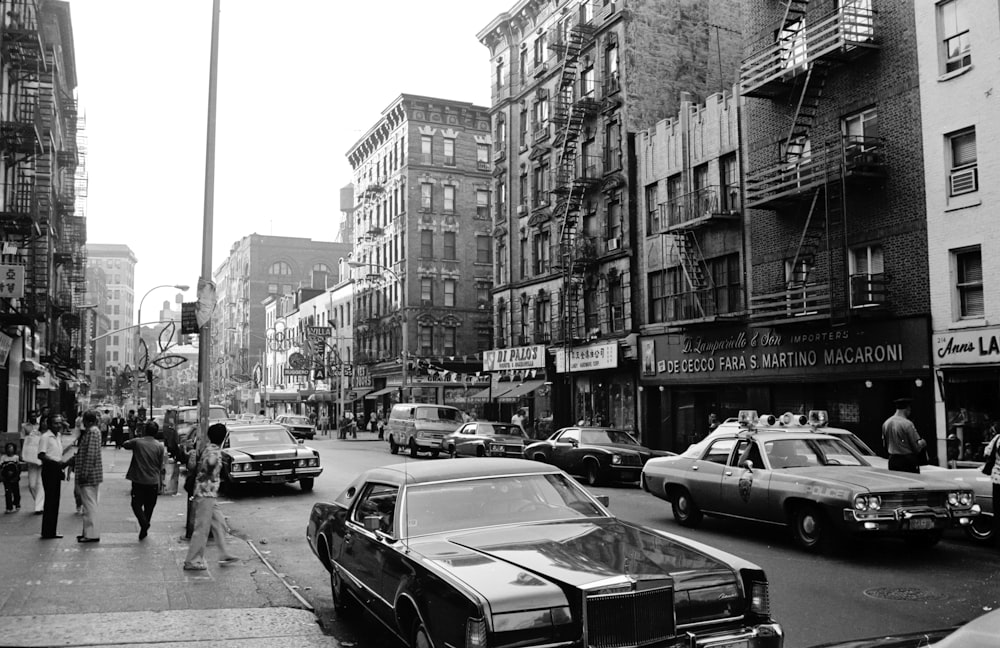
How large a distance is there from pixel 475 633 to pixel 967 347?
20.0 metres

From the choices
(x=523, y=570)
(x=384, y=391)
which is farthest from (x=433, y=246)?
(x=523, y=570)

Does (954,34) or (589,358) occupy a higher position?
(954,34)

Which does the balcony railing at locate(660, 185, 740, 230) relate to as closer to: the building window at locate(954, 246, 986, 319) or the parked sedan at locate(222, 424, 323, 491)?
the building window at locate(954, 246, 986, 319)

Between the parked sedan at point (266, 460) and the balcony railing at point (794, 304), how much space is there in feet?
46.8

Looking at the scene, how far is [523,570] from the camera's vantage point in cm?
541

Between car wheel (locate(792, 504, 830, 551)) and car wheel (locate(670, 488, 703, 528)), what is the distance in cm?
219

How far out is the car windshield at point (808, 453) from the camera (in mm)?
11883

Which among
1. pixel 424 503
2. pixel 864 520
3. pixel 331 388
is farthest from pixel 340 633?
pixel 331 388

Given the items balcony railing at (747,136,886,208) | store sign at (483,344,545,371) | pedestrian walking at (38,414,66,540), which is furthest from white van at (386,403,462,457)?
pedestrian walking at (38,414,66,540)

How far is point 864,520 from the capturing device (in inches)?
397

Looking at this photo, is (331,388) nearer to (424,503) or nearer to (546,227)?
(546,227)

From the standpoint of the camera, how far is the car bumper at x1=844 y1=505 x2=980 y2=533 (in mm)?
10070

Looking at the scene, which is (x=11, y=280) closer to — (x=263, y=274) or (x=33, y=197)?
(x=33, y=197)

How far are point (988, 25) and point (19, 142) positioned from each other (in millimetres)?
30181
